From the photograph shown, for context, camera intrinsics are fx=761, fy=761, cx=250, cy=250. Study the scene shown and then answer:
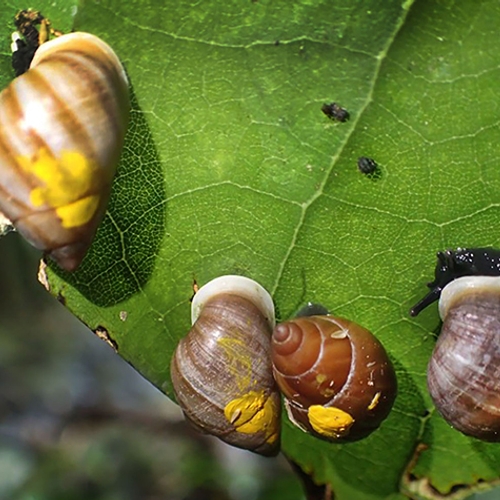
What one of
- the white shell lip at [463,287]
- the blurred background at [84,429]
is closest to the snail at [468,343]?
the white shell lip at [463,287]

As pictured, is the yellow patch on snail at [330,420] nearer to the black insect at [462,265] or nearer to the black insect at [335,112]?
the black insect at [462,265]

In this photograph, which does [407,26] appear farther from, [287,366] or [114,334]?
[114,334]

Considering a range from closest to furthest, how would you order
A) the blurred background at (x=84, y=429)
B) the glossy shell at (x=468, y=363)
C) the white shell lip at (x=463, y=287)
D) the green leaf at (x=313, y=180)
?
the green leaf at (x=313, y=180) < the glossy shell at (x=468, y=363) < the white shell lip at (x=463, y=287) < the blurred background at (x=84, y=429)

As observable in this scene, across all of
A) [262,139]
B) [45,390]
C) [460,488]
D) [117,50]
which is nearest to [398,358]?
[460,488]

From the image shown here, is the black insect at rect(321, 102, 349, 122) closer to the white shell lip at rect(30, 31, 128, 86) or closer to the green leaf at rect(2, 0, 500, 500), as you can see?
the green leaf at rect(2, 0, 500, 500)

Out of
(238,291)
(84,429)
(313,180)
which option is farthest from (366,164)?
(84,429)

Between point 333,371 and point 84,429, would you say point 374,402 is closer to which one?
point 333,371

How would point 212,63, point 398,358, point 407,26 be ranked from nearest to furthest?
point 407,26, point 212,63, point 398,358
